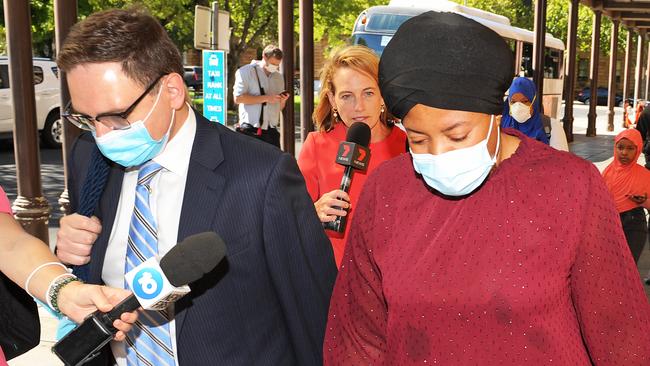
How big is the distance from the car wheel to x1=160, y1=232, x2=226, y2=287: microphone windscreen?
54.1ft

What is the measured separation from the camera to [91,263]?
2.24 metres

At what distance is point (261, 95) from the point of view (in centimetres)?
992

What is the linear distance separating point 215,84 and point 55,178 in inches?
259

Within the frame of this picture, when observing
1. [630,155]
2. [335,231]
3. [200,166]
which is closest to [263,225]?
[200,166]

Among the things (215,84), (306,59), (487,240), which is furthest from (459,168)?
(306,59)

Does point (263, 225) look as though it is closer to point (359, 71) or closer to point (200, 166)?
point (200, 166)

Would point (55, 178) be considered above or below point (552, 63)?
below

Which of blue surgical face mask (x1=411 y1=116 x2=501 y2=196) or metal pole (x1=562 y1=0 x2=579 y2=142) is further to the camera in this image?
metal pole (x1=562 y1=0 x2=579 y2=142)

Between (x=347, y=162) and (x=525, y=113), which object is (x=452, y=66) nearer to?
(x=347, y=162)

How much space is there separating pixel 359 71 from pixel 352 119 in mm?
223

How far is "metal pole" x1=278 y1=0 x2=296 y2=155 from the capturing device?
9.15 m

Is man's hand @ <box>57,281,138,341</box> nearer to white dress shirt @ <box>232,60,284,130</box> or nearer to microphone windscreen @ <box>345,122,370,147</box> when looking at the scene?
microphone windscreen @ <box>345,122,370,147</box>

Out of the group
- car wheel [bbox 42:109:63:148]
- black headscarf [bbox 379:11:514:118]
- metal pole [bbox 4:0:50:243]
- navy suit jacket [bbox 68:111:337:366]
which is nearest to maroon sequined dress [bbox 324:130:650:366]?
black headscarf [bbox 379:11:514:118]

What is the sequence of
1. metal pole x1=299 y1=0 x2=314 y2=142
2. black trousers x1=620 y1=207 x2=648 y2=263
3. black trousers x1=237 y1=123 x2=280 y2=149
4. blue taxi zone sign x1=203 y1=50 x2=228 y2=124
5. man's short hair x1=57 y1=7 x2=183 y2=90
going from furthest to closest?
1. black trousers x1=237 y1=123 x2=280 y2=149
2. metal pole x1=299 y1=0 x2=314 y2=142
3. blue taxi zone sign x1=203 y1=50 x2=228 y2=124
4. black trousers x1=620 y1=207 x2=648 y2=263
5. man's short hair x1=57 y1=7 x2=183 y2=90
